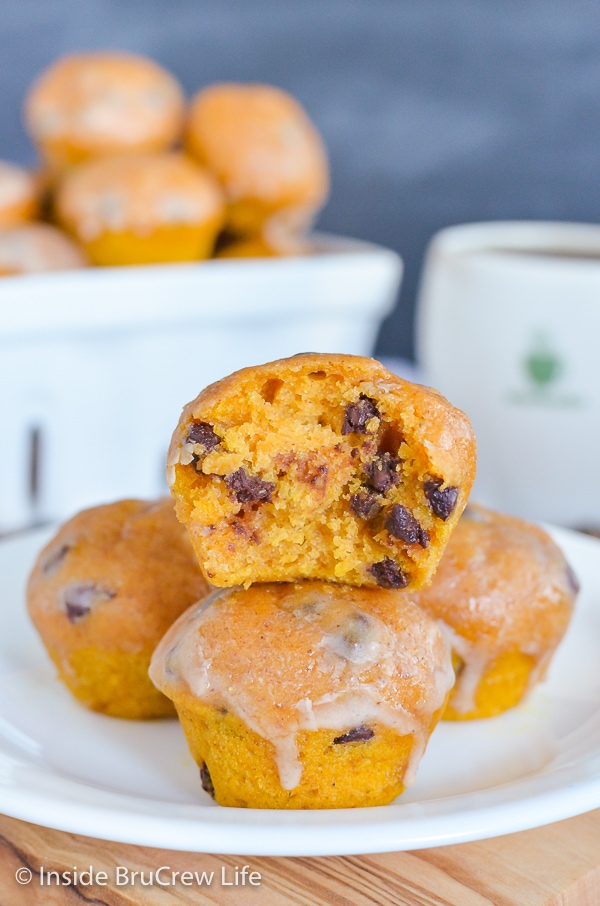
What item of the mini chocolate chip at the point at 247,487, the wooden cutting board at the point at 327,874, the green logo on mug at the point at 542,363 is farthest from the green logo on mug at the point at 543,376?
the wooden cutting board at the point at 327,874

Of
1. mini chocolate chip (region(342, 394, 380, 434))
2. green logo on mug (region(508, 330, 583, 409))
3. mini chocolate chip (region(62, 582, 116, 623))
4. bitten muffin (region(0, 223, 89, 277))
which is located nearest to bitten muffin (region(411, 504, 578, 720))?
mini chocolate chip (region(342, 394, 380, 434))

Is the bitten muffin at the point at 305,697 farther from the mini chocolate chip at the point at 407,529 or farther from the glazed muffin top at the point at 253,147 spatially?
the glazed muffin top at the point at 253,147

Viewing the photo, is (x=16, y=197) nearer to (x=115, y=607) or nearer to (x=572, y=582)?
(x=115, y=607)

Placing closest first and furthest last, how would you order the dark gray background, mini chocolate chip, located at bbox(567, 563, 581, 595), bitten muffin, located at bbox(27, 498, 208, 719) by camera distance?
bitten muffin, located at bbox(27, 498, 208, 719) → mini chocolate chip, located at bbox(567, 563, 581, 595) → the dark gray background

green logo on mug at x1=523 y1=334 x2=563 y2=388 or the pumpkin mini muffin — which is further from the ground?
the pumpkin mini muffin

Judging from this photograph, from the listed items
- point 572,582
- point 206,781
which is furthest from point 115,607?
point 572,582

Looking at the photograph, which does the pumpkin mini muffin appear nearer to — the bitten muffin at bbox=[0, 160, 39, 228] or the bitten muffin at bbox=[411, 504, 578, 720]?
the bitten muffin at bbox=[411, 504, 578, 720]

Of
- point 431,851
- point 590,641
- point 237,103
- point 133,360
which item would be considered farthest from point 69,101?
point 431,851

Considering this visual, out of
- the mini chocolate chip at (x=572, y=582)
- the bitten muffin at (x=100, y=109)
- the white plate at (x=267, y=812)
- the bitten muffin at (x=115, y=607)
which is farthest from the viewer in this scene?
the bitten muffin at (x=100, y=109)
